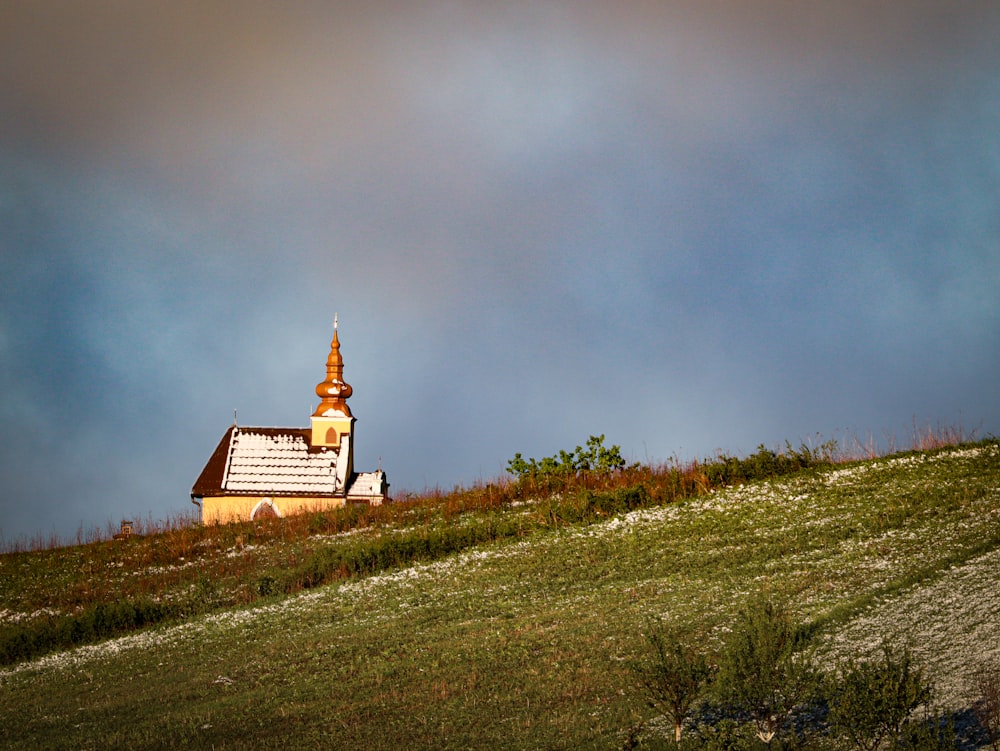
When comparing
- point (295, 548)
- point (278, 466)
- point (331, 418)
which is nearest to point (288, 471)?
point (278, 466)

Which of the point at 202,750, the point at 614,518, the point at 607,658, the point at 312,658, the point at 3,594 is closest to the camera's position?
the point at 202,750

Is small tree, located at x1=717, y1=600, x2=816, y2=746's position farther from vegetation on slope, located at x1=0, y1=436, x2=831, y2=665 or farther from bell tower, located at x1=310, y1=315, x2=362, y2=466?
bell tower, located at x1=310, y1=315, x2=362, y2=466

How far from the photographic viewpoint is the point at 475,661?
545 inches

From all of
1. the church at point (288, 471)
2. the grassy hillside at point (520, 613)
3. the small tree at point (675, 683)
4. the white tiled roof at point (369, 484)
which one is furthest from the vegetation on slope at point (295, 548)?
the white tiled roof at point (369, 484)

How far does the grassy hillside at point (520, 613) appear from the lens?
38.1 feet

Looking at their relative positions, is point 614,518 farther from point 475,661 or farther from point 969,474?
point 475,661

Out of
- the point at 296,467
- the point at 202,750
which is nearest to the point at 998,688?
the point at 202,750

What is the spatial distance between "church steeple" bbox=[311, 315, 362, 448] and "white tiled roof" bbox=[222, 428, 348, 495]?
76 centimetres

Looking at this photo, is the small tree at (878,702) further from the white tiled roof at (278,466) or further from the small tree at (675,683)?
the white tiled roof at (278,466)

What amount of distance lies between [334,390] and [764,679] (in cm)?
4929

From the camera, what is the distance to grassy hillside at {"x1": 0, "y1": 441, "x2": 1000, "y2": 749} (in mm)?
11617

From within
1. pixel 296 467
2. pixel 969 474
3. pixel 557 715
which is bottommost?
pixel 557 715

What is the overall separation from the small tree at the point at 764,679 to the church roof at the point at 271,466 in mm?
42305

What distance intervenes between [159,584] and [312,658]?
10.8 metres
